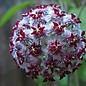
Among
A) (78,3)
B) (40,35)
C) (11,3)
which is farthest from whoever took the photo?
(11,3)

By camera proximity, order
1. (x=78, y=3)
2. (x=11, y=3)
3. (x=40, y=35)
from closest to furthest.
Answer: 1. (x=40, y=35)
2. (x=78, y=3)
3. (x=11, y=3)

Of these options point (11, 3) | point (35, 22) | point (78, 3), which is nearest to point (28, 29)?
point (35, 22)

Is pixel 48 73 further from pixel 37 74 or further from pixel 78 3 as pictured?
pixel 78 3

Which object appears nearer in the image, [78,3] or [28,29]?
[28,29]

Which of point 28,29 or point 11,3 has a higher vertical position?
point 11,3

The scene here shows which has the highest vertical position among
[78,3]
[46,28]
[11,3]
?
[11,3]

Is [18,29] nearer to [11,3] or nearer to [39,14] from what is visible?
[39,14]

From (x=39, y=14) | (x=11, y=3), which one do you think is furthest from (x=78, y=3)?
(x=11, y=3)
